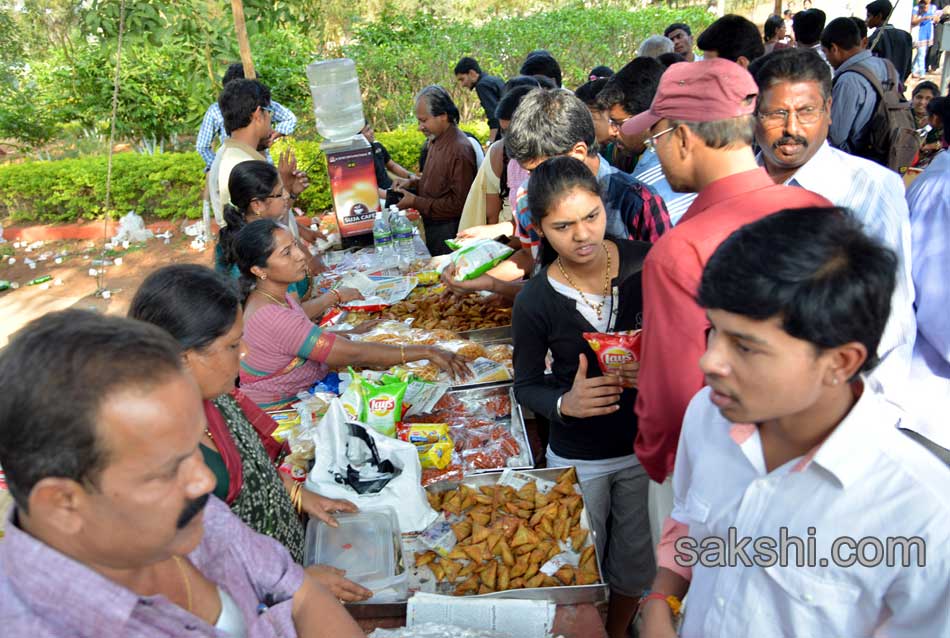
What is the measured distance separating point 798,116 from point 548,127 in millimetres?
946

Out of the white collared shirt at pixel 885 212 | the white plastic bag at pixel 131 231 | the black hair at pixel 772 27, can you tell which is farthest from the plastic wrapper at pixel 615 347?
the white plastic bag at pixel 131 231

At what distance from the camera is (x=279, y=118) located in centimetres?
557

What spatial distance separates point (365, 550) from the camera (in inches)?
78.5

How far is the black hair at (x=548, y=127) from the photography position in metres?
2.72

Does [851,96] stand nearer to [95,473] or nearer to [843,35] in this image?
[843,35]

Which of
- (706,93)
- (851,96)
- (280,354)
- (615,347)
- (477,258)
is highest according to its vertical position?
(706,93)

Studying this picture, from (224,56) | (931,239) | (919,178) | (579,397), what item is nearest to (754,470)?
(579,397)

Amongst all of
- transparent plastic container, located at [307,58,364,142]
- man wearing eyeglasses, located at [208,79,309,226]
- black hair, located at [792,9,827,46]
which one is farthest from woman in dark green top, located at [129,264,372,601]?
black hair, located at [792,9,827,46]

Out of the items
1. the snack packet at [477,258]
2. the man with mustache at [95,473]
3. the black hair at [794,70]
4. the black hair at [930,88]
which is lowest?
the snack packet at [477,258]

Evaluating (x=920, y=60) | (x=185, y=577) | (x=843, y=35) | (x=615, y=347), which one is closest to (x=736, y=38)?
(x=843, y=35)

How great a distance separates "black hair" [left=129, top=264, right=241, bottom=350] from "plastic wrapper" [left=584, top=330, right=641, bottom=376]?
1.02 meters

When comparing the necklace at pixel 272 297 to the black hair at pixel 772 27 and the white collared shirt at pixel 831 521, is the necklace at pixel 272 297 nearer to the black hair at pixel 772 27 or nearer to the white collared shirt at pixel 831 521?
the white collared shirt at pixel 831 521

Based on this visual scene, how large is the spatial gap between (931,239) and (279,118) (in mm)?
4814

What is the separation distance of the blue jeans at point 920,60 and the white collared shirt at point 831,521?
14.0 meters
